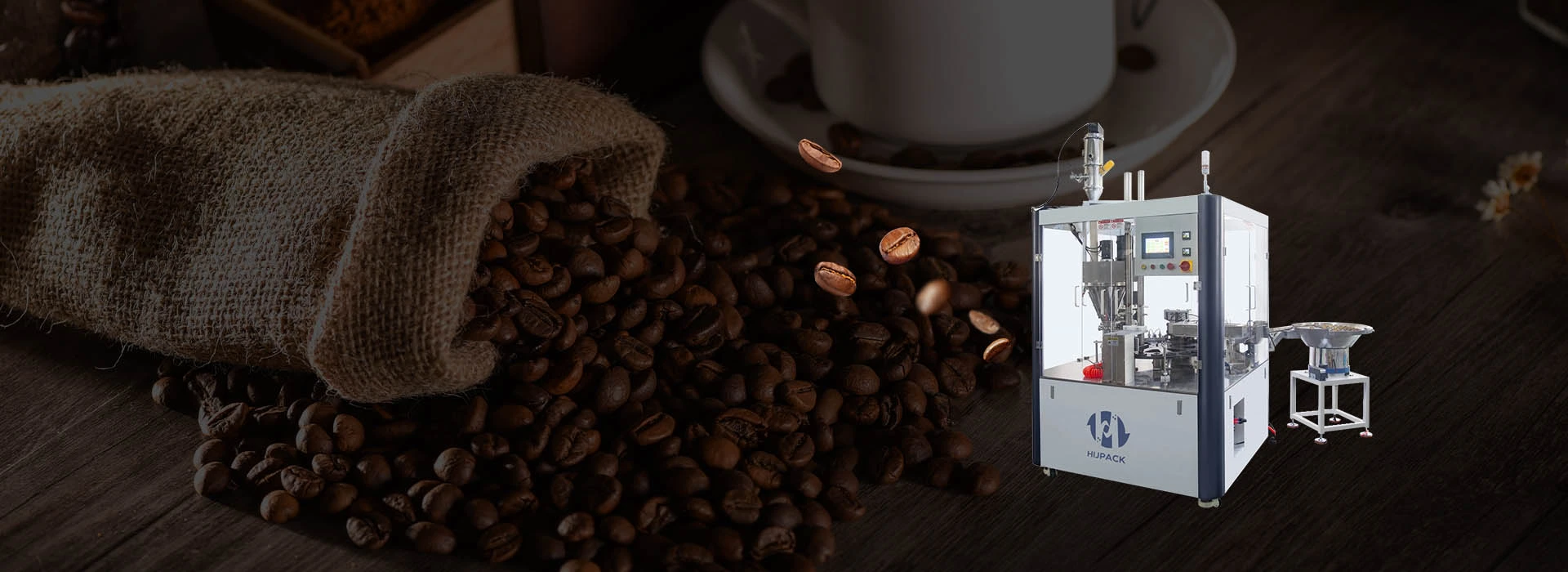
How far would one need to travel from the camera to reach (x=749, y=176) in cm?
167

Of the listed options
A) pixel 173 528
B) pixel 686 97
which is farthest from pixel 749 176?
pixel 173 528

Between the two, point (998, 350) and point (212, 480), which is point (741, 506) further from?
point (212, 480)

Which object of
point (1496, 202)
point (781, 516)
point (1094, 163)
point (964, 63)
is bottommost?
point (1496, 202)

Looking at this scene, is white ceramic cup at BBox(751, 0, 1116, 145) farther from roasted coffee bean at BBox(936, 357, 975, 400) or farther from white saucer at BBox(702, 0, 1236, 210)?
roasted coffee bean at BBox(936, 357, 975, 400)

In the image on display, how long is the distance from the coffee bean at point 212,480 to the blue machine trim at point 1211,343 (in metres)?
0.90

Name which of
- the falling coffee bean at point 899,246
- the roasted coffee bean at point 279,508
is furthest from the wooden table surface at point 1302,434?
the falling coffee bean at point 899,246

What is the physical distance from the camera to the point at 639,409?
119 centimetres

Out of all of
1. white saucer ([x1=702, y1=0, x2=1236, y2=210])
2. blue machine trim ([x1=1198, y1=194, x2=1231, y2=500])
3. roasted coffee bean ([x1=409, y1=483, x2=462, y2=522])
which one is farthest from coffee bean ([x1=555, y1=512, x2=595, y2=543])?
white saucer ([x1=702, y1=0, x2=1236, y2=210])

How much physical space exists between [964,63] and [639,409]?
0.66m

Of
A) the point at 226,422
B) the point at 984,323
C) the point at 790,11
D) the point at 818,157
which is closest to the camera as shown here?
the point at 226,422

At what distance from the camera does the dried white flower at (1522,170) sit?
157cm

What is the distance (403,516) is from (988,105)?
3.00 ft

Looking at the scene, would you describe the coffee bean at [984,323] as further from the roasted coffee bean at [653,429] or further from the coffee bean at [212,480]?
the coffee bean at [212,480]

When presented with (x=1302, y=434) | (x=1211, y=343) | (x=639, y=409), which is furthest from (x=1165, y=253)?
(x=639, y=409)
